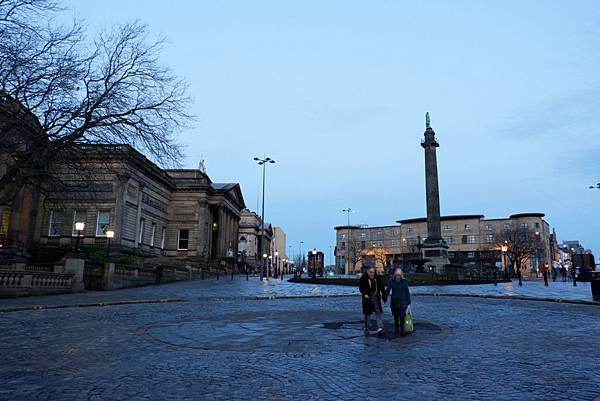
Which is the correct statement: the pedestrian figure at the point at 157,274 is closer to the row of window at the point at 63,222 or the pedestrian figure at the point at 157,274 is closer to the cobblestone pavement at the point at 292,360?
the row of window at the point at 63,222

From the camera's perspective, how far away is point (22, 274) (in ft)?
72.5

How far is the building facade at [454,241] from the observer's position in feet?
349

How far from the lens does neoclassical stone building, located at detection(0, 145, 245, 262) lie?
42031mm

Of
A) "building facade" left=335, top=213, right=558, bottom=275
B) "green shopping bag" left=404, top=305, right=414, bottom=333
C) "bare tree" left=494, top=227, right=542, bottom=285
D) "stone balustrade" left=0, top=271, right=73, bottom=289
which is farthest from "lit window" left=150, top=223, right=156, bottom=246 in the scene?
"bare tree" left=494, top=227, right=542, bottom=285

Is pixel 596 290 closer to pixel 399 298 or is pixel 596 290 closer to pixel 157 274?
pixel 399 298

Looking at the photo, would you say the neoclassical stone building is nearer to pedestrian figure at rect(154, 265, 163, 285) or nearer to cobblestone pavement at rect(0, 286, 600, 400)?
pedestrian figure at rect(154, 265, 163, 285)

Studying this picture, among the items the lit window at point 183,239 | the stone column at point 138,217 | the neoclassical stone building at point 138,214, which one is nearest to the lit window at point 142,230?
the neoclassical stone building at point 138,214

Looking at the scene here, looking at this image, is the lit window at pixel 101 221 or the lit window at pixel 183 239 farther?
the lit window at pixel 183 239

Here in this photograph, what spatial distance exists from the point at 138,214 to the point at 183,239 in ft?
45.7

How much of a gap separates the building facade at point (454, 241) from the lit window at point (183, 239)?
47201 millimetres

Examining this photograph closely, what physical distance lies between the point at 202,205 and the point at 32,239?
2453 centimetres

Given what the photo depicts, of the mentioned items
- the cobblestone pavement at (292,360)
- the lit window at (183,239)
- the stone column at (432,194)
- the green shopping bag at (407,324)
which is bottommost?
the cobblestone pavement at (292,360)

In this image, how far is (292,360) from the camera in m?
7.68

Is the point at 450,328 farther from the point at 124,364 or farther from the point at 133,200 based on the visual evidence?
the point at 133,200
